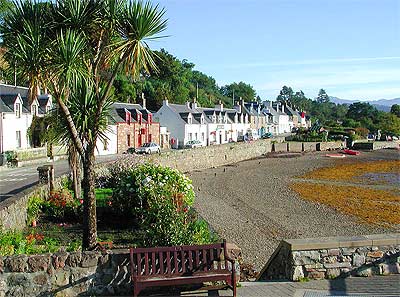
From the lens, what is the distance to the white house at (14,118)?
39784mm

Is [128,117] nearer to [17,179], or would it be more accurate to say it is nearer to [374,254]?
[17,179]

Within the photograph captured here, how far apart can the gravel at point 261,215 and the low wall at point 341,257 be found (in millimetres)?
5519

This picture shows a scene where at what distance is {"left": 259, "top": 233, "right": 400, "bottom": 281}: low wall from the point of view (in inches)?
314

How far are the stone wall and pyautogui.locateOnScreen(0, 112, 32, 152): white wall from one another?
3485 cm

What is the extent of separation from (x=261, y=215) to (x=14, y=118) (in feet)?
87.2

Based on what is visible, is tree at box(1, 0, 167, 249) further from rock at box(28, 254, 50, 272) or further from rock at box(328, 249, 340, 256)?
rock at box(328, 249, 340, 256)

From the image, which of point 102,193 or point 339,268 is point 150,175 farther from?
point 339,268

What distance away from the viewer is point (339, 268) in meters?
8.08

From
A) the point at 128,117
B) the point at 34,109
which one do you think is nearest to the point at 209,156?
the point at 128,117

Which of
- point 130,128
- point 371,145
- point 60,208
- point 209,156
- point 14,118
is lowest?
point 371,145

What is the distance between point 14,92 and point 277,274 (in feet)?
126

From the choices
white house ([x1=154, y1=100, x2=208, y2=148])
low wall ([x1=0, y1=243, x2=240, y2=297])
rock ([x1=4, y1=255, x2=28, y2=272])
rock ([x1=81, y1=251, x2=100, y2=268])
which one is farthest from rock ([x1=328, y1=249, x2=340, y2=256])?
white house ([x1=154, y1=100, x2=208, y2=148])

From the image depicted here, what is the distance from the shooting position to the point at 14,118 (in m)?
41.2

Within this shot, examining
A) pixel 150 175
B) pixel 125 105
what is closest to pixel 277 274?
pixel 150 175
